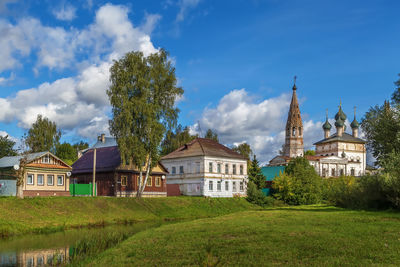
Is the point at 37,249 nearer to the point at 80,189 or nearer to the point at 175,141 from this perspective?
the point at 80,189

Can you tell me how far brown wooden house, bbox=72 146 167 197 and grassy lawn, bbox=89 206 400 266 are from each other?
1297 inches

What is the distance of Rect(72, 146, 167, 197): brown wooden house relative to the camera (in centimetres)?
5262

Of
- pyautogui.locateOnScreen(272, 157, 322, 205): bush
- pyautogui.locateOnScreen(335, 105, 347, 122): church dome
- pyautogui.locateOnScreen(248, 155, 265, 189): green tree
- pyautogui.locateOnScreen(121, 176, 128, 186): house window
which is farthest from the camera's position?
pyautogui.locateOnScreen(335, 105, 347, 122): church dome

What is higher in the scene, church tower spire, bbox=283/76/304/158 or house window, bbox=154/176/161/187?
church tower spire, bbox=283/76/304/158

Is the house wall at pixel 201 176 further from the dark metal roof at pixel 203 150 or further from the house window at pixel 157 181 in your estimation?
the house window at pixel 157 181

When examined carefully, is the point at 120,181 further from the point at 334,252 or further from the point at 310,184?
the point at 334,252

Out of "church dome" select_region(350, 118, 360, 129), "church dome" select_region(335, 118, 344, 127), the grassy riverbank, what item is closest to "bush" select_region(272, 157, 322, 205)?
the grassy riverbank

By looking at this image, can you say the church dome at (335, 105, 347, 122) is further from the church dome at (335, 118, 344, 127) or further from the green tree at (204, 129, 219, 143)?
the green tree at (204, 129, 219, 143)

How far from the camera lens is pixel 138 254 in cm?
1655

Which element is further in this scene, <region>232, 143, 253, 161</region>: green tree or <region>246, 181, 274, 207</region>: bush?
<region>232, 143, 253, 161</region>: green tree

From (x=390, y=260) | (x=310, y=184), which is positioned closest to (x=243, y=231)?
(x=390, y=260)

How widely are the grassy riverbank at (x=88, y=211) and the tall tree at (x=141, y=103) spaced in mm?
4135

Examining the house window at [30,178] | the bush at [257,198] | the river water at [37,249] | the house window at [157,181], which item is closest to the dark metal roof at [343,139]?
the bush at [257,198]

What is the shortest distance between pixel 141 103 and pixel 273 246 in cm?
3264
